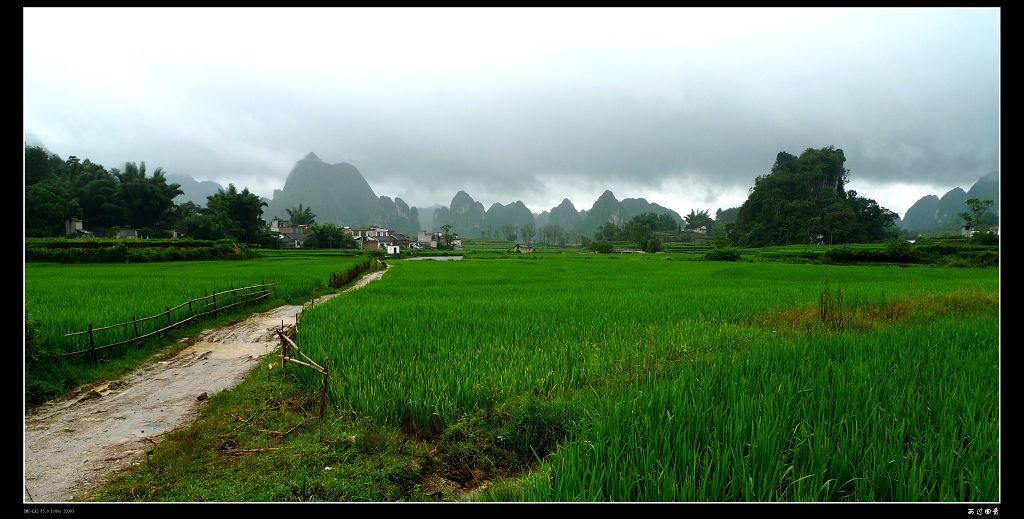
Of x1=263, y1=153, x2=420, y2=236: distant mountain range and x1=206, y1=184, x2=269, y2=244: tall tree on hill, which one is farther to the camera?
x1=263, y1=153, x2=420, y2=236: distant mountain range

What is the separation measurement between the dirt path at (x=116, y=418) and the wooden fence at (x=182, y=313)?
698 millimetres

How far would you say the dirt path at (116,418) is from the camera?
9.06 feet

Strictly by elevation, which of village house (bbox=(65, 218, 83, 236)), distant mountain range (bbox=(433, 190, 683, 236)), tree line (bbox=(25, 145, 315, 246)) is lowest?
village house (bbox=(65, 218, 83, 236))

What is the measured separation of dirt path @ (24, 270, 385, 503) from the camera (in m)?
2.76

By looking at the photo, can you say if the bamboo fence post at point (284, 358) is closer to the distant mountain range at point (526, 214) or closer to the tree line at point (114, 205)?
the tree line at point (114, 205)

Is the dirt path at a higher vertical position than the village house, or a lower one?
lower

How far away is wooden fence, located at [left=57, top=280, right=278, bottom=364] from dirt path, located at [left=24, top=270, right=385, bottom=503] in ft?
2.29

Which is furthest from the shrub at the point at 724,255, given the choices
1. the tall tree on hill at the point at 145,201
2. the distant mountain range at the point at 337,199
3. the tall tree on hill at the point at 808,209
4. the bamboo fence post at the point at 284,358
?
the distant mountain range at the point at 337,199

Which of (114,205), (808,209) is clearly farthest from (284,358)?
(808,209)

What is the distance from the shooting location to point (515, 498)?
2.05m

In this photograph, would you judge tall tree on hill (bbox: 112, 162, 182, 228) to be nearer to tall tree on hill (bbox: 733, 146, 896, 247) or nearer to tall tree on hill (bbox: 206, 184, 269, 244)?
tall tree on hill (bbox: 206, 184, 269, 244)

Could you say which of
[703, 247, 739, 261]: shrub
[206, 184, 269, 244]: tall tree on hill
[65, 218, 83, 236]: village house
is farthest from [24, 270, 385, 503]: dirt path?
[206, 184, 269, 244]: tall tree on hill

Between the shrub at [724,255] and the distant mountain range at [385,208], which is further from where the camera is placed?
the distant mountain range at [385,208]
